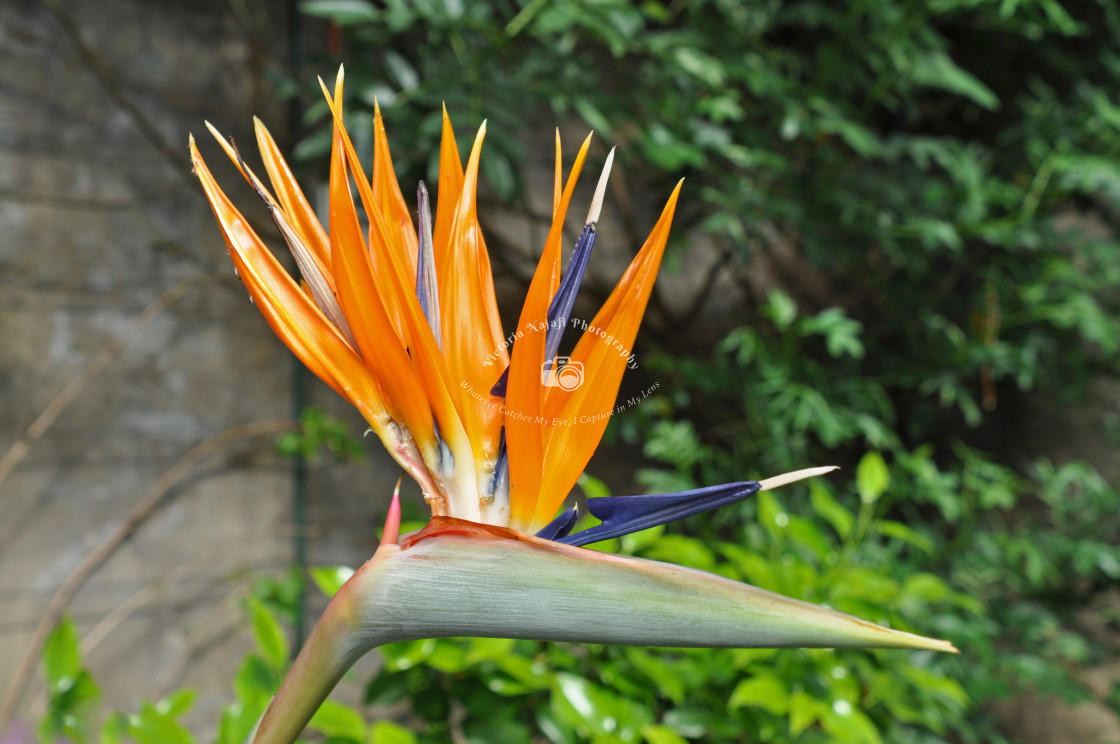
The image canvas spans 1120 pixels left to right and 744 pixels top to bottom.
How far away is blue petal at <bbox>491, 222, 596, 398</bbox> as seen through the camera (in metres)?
0.20

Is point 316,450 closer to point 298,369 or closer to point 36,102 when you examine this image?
point 298,369

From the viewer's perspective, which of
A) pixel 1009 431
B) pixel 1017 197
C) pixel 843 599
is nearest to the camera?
pixel 843 599

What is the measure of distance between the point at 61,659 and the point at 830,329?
2.57 feet

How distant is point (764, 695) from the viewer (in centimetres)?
42

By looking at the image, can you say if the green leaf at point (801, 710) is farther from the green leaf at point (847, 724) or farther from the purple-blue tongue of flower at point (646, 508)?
the purple-blue tongue of flower at point (646, 508)

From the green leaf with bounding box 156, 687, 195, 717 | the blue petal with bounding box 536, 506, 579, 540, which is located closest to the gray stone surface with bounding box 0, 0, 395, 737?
the green leaf with bounding box 156, 687, 195, 717

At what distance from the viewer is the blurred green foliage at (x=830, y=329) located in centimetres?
46

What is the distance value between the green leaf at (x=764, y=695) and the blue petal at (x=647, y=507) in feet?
0.90

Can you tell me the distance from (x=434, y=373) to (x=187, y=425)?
0.93 meters

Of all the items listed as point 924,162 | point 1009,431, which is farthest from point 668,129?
point 1009,431

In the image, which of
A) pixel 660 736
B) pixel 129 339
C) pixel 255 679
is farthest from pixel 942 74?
pixel 129 339

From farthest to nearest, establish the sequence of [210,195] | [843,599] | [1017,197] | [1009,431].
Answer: [1009,431] → [1017,197] → [843,599] → [210,195]

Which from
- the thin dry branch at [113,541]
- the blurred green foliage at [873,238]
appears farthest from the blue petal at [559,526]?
the thin dry branch at [113,541]

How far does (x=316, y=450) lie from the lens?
105 centimetres
